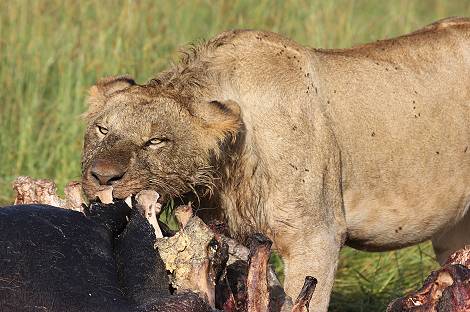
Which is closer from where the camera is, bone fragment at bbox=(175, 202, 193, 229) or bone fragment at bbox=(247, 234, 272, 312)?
bone fragment at bbox=(247, 234, 272, 312)

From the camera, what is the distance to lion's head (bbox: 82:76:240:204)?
378 cm

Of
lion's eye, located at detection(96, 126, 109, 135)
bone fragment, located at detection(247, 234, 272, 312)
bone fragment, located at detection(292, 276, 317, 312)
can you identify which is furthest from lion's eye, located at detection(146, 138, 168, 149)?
bone fragment, located at detection(292, 276, 317, 312)

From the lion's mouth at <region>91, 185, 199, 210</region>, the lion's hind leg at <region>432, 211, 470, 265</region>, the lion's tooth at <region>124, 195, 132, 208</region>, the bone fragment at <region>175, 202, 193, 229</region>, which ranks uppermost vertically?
the bone fragment at <region>175, 202, 193, 229</region>

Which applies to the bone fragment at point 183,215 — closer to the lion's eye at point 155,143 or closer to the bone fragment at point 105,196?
the bone fragment at point 105,196

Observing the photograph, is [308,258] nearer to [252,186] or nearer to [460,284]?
[252,186]

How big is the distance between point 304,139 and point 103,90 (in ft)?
2.86

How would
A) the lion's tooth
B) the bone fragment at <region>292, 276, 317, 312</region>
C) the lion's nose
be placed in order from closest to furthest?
1. the bone fragment at <region>292, 276, 317, 312</region>
2. the lion's tooth
3. the lion's nose

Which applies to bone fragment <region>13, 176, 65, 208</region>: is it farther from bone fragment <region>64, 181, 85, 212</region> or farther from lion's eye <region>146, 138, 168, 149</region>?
lion's eye <region>146, 138, 168, 149</region>

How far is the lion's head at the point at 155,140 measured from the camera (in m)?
3.78

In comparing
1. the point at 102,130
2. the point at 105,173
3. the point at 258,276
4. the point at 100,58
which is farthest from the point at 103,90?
the point at 100,58

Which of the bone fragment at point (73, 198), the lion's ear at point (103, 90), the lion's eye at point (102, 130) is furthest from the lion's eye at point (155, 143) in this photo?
the bone fragment at point (73, 198)

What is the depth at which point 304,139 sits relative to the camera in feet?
14.8

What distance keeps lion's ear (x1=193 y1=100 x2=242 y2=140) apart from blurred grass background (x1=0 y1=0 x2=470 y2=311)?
2147 mm

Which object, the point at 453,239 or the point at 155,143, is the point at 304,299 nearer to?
the point at 155,143
